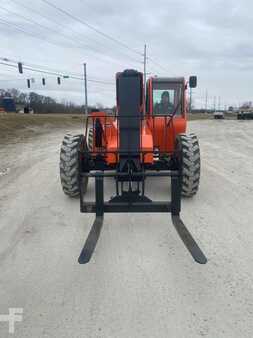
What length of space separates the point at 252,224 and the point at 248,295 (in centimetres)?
191

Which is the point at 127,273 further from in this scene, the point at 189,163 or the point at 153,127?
the point at 153,127

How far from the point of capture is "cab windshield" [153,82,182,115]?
22.6 ft

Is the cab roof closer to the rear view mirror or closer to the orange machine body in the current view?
the orange machine body

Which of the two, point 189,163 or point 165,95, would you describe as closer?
point 189,163

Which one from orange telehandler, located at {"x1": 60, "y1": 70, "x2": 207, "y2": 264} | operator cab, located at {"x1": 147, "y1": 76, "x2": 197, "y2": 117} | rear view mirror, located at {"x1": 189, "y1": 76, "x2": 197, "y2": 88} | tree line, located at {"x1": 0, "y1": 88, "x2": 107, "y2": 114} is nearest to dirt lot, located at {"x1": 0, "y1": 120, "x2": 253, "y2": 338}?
orange telehandler, located at {"x1": 60, "y1": 70, "x2": 207, "y2": 264}

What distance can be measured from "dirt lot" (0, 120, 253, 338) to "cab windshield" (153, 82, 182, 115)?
2.20 m

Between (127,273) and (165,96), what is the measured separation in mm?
4565

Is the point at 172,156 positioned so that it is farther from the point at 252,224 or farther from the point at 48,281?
the point at 48,281

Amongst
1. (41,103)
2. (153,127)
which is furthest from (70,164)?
(41,103)

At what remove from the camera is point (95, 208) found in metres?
4.35

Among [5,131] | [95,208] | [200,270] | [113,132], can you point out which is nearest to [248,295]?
[200,270]

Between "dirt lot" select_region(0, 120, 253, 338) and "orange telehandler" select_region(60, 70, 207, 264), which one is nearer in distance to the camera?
"dirt lot" select_region(0, 120, 253, 338)

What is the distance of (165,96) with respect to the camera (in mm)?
6902

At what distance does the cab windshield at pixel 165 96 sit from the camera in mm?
6880
